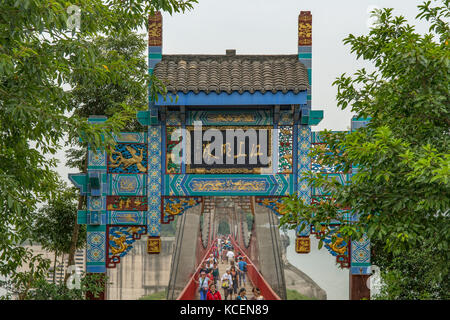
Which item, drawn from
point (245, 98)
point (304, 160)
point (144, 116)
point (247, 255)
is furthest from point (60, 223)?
point (247, 255)

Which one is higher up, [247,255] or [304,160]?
[304,160]

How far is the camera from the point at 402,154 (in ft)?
11.5

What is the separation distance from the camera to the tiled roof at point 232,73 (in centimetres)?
727

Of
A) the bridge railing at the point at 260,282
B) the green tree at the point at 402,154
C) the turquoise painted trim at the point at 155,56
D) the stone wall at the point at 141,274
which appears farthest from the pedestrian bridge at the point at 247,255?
the stone wall at the point at 141,274

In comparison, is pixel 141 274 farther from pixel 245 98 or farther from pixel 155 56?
pixel 245 98

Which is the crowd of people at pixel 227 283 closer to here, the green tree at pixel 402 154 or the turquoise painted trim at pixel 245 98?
the turquoise painted trim at pixel 245 98

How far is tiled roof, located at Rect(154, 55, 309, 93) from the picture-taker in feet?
23.8

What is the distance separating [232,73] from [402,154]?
4565mm

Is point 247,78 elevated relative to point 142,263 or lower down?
elevated
